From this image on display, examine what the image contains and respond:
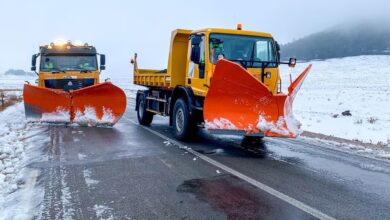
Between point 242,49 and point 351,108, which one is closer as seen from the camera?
point 242,49

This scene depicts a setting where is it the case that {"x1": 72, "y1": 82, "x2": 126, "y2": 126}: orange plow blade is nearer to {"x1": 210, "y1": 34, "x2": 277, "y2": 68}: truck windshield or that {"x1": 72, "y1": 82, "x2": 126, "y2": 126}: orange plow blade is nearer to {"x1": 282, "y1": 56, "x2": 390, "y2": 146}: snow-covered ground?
{"x1": 210, "y1": 34, "x2": 277, "y2": 68}: truck windshield

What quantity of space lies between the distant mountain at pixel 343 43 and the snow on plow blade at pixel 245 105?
77933mm

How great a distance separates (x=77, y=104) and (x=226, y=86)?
5853mm

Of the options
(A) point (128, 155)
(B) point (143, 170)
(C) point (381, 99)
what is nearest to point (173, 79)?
(A) point (128, 155)

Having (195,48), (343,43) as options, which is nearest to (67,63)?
(195,48)

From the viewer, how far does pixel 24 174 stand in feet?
20.1

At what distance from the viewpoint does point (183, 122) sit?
9461mm

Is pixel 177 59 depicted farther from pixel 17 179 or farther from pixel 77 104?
pixel 17 179

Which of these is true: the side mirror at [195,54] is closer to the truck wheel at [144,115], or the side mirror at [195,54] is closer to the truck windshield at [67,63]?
the truck wheel at [144,115]

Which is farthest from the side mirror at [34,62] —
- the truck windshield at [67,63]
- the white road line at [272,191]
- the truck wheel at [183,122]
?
the white road line at [272,191]

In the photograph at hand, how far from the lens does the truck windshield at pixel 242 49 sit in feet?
29.1

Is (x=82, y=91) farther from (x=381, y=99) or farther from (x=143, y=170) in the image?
(x=381, y=99)

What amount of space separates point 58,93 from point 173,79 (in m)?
3.79

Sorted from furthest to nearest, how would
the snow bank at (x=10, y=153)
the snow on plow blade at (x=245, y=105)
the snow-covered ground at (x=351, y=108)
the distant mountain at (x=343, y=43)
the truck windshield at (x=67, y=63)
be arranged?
the distant mountain at (x=343, y=43) < the truck windshield at (x=67, y=63) < the snow-covered ground at (x=351, y=108) < the snow on plow blade at (x=245, y=105) < the snow bank at (x=10, y=153)
